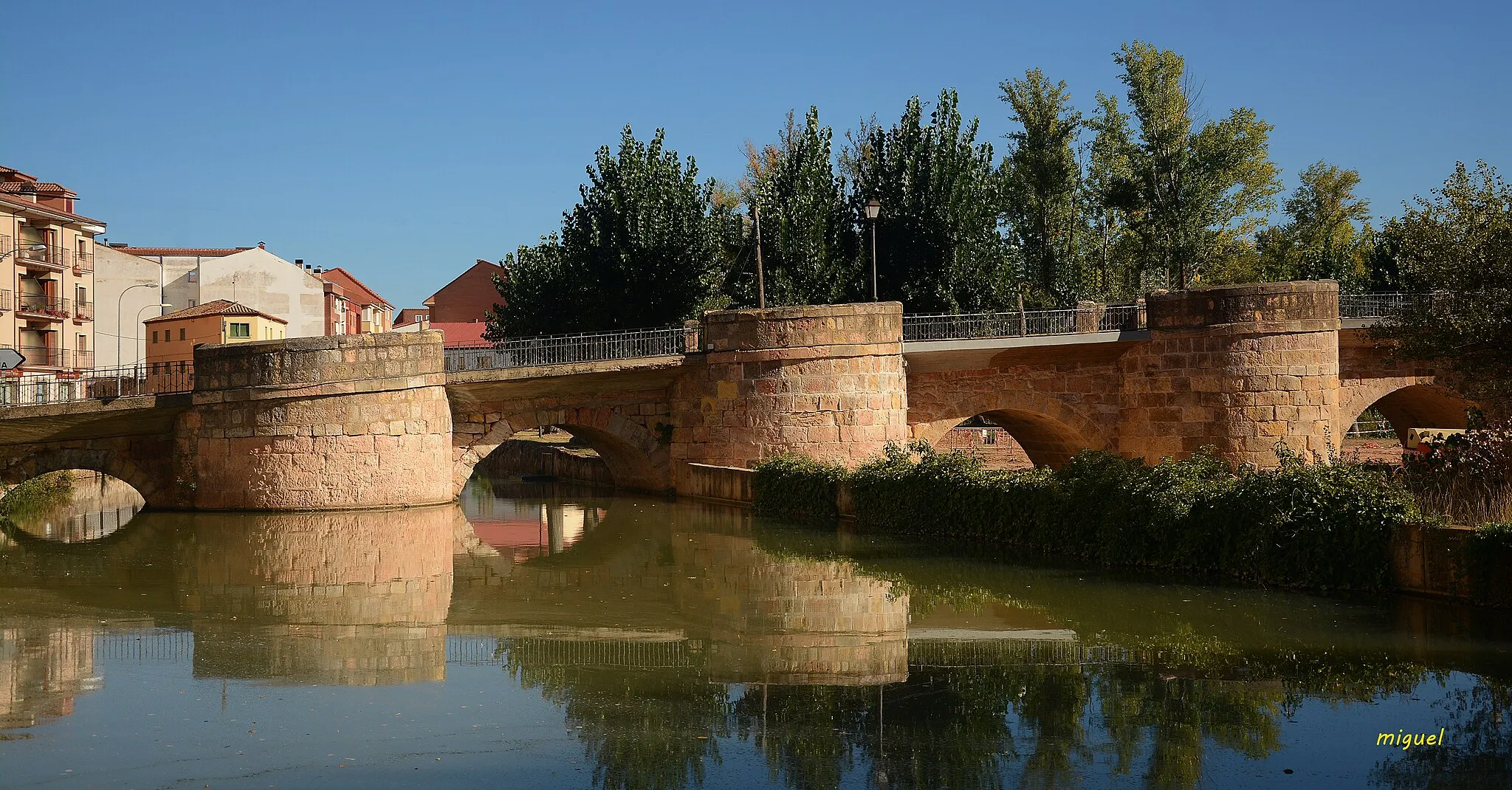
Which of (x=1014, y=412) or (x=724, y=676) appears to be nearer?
(x=724, y=676)

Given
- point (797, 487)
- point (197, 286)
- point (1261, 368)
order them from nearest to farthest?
point (797, 487) < point (1261, 368) < point (197, 286)

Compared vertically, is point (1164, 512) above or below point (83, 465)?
below

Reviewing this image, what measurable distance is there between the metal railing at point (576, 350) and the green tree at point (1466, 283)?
1360 cm

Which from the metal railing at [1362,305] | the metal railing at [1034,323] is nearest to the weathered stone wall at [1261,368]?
the metal railing at [1034,323]

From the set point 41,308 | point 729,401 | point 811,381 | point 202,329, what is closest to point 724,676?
point 811,381

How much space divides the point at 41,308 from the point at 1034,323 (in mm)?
27897

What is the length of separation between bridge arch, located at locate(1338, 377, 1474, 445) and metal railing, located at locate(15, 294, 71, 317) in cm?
3387

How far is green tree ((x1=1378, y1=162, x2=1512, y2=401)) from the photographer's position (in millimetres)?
19547

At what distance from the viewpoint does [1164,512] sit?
16219 mm

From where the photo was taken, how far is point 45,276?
3966 cm

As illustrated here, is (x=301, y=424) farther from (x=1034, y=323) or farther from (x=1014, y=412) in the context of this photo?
(x=1034, y=323)

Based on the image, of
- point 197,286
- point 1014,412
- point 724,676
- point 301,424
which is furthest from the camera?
point 197,286

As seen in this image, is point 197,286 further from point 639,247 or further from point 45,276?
point 639,247

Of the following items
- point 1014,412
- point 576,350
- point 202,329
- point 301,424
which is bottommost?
point 301,424
